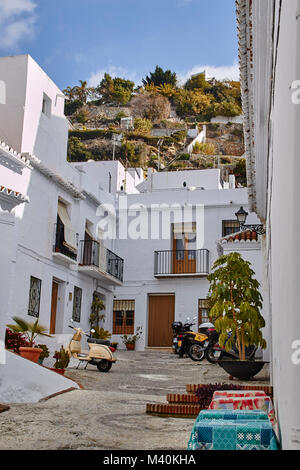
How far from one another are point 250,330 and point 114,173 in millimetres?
17046

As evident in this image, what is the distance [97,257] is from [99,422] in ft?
45.2

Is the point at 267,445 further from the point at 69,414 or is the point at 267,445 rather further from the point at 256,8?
the point at 69,414

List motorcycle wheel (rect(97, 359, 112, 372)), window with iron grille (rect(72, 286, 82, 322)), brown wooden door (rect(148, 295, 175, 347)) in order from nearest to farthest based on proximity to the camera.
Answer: motorcycle wheel (rect(97, 359, 112, 372))
window with iron grille (rect(72, 286, 82, 322))
brown wooden door (rect(148, 295, 175, 347))

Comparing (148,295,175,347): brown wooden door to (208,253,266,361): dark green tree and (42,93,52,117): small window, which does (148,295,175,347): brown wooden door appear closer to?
(42,93,52,117): small window

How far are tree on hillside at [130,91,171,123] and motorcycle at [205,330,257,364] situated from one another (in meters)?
46.1

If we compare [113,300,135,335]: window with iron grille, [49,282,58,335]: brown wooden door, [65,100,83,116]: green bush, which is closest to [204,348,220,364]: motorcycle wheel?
[49,282,58,335]: brown wooden door

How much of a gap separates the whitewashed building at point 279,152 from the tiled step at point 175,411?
53.5 inches

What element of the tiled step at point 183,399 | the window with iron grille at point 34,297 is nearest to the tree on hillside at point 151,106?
the window with iron grille at point 34,297

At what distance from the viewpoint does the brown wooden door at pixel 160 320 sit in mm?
22422

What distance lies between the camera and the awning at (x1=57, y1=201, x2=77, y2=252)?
59.9ft

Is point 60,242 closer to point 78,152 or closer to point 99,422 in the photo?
point 99,422

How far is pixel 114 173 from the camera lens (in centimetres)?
2638

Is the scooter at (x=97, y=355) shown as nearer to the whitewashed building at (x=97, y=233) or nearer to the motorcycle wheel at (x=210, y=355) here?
the whitewashed building at (x=97, y=233)

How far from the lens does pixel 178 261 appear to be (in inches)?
910
